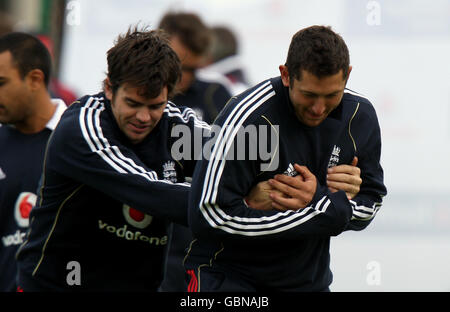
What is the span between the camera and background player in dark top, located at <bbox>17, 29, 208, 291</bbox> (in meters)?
3.47

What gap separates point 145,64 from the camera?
3.52m

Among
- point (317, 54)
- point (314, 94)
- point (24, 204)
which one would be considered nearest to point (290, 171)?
point (314, 94)

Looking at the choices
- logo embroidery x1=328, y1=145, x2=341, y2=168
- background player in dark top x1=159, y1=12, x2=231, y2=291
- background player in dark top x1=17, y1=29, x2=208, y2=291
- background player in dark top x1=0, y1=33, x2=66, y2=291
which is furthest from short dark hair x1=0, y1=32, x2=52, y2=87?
logo embroidery x1=328, y1=145, x2=341, y2=168

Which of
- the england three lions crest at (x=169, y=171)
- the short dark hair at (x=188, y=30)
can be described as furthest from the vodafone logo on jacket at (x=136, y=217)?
the short dark hair at (x=188, y=30)

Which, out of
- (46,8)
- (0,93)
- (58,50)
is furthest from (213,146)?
(46,8)

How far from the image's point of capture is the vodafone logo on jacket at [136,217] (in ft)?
11.9

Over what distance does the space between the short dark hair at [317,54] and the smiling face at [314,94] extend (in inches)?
0.9

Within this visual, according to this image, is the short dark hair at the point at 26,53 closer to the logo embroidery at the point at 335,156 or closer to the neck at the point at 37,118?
the neck at the point at 37,118

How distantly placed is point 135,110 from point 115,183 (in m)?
0.32

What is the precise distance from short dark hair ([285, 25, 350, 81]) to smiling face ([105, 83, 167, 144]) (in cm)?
63

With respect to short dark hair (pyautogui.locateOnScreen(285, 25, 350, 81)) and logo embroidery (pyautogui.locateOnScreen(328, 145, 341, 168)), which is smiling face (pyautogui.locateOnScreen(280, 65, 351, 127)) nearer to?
short dark hair (pyautogui.locateOnScreen(285, 25, 350, 81))

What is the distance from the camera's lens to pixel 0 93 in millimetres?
4129

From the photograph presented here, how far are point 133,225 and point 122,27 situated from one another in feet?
13.7
